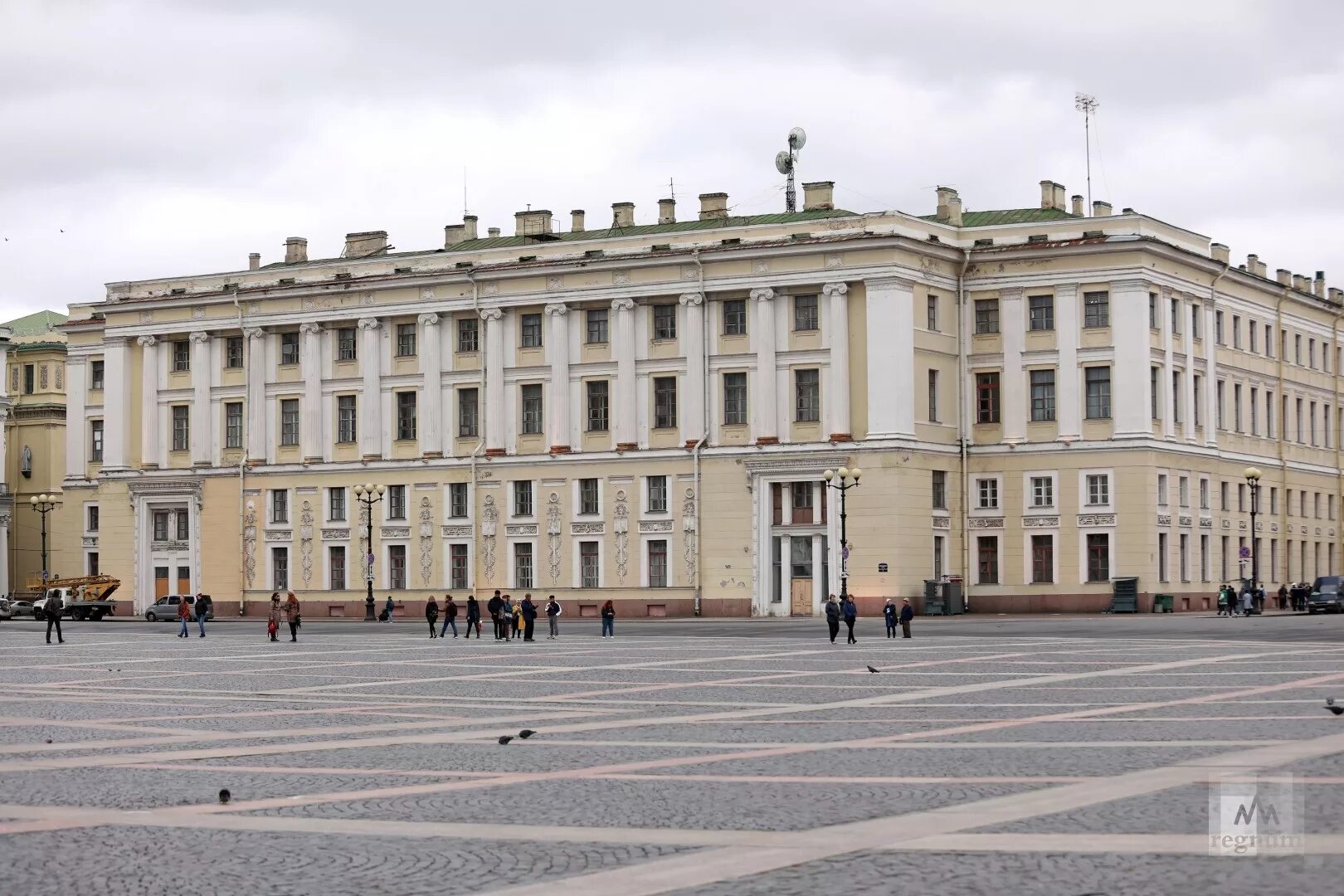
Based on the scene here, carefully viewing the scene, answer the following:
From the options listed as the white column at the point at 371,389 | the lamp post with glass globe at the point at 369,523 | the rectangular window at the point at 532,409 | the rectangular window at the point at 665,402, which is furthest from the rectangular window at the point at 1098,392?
the white column at the point at 371,389

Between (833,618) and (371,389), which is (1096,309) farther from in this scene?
(833,618)

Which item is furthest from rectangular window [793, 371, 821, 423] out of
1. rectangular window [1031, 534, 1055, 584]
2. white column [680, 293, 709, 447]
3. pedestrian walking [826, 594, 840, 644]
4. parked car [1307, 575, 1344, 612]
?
pedestrian walking [826, 594, 840, 644]

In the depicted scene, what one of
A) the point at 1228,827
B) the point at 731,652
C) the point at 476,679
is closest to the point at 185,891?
the point at 1228,827

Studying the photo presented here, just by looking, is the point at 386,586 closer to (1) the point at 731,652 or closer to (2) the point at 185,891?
(1) the point at 731,652

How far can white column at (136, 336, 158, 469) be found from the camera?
10144cm

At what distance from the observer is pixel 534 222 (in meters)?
96.9

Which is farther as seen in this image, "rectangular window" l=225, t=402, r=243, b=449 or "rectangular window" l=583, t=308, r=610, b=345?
"rectangular window" l=225, t=402, r=243, b=449

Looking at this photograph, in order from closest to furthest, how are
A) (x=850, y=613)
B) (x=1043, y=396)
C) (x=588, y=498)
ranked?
1. (x=850, y=613)
2. (x=1043, y=396)
3. (x=588, y=498)

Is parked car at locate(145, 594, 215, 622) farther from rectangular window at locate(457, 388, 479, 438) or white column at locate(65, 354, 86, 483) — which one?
white column at locate(65, 354, 86, 483)

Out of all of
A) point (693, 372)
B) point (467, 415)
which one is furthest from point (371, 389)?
point (693, 372)

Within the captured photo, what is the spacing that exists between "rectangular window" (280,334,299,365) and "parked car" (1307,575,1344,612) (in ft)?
149

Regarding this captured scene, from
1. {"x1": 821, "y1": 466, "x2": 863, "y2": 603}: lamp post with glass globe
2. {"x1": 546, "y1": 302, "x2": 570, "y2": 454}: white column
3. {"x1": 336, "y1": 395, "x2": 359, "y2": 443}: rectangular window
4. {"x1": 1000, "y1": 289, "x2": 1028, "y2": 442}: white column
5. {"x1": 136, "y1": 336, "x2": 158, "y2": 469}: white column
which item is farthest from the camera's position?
{"x1": 136, "y1": 336, "x2": 158, "y2": 469}: white column

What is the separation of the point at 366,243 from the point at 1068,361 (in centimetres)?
3453

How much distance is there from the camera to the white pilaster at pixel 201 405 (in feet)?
328
